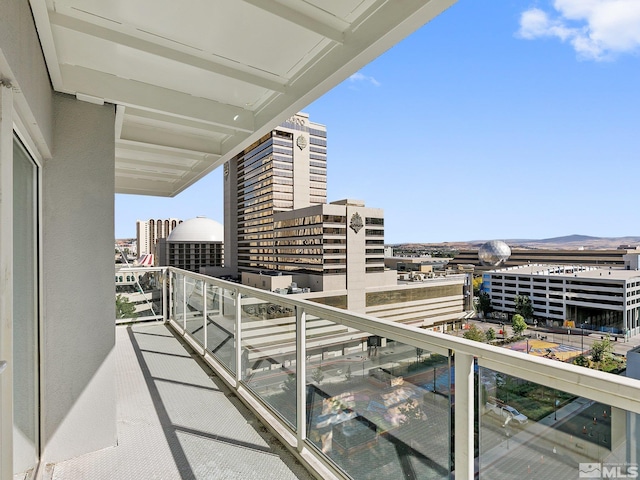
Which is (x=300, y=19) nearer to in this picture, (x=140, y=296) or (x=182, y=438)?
(x=182, y=438)

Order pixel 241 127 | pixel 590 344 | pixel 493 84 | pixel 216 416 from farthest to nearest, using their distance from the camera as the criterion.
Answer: pixel 590 344
pixel 493 84
pixel 241 127
pixel 216 416

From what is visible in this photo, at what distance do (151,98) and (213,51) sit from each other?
70cm

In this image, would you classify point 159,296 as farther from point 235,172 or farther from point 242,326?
point 235,172

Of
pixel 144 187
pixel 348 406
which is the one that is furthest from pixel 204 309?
pixel 144 187

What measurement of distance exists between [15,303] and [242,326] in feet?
5.05

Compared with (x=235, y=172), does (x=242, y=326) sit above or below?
below

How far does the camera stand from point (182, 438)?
78.5 inches

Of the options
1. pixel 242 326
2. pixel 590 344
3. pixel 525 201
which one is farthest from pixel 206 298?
pixel 525 201

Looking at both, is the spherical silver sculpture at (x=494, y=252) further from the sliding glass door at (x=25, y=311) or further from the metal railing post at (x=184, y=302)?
the sliding glass door at (x=25, y=311)

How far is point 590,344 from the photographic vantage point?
31109 mm

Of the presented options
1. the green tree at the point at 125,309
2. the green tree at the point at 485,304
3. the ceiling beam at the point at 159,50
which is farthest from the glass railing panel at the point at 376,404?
the green tree at the point at 485,304

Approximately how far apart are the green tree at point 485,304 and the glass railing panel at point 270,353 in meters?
48.5

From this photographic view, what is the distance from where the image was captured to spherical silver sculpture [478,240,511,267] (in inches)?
2079

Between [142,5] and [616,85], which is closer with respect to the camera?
[142,5]
